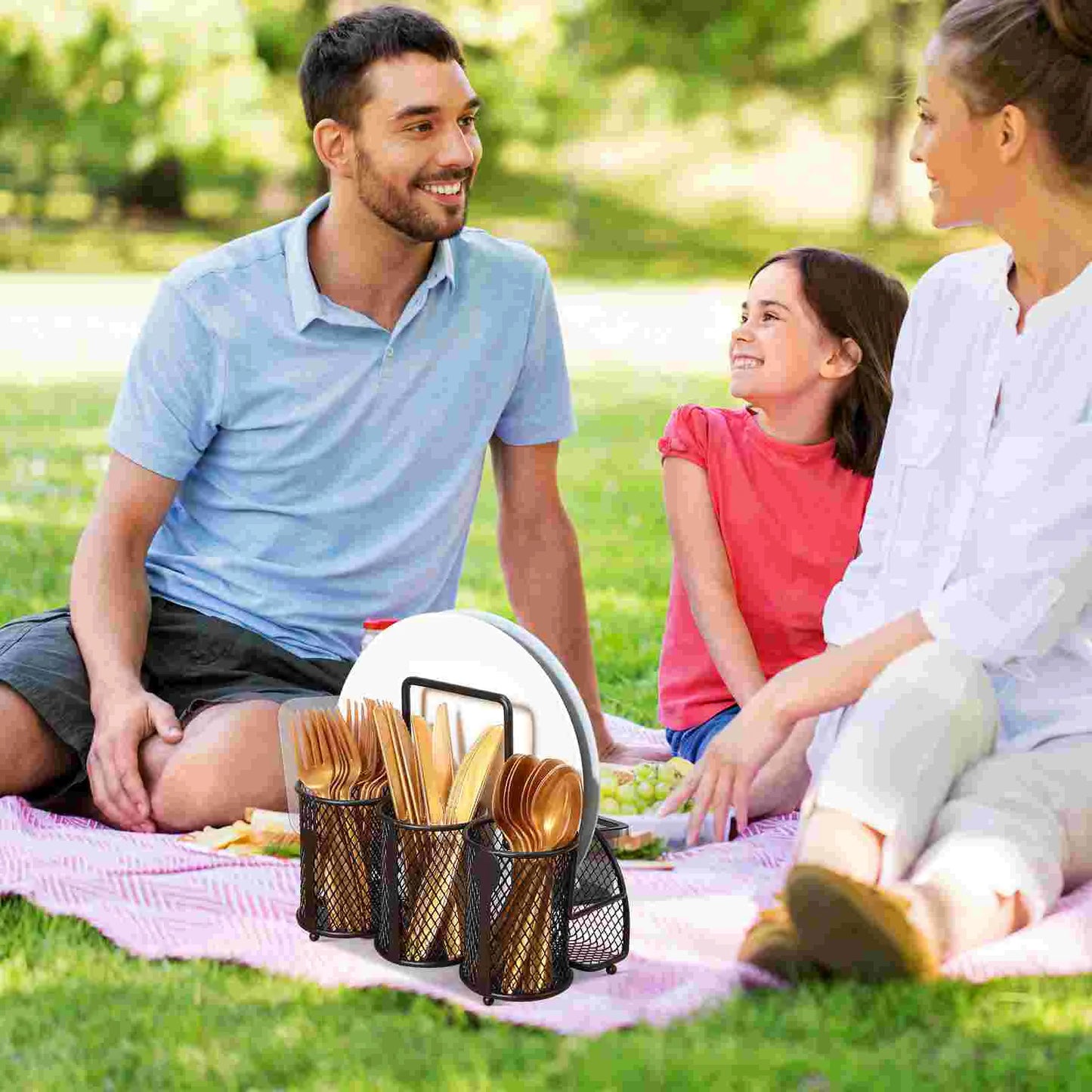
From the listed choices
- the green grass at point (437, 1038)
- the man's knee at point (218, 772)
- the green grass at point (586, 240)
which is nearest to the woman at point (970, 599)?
the green grass at point (437, 1038)

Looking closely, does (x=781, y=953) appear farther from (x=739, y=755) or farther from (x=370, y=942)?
(x=370, y=942)

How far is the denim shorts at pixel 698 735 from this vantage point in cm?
389

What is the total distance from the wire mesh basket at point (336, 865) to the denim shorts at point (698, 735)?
122 cm

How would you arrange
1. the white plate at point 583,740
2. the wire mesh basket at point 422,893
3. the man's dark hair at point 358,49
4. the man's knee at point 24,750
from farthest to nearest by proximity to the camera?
the man's dark hair at point 358,49 → the man's knee at point 24,750 → the white plate at point 583,740 → the wire mesh basket at point 422,893

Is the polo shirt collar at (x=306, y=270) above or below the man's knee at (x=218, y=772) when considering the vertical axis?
above

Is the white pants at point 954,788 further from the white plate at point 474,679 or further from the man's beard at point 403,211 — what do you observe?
the man's beard at point 403,211

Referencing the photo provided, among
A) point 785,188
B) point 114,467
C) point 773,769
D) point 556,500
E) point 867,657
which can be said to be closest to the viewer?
point 867,657

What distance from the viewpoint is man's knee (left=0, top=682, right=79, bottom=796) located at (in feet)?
11.6

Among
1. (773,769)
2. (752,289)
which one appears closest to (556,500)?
(752,289)

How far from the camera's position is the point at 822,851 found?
8.23 feet

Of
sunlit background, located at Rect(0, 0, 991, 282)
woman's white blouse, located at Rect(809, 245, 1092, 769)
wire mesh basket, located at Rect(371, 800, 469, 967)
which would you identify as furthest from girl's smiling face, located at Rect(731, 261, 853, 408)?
sunlit background, located at Rect(0, 0, 991, 282)

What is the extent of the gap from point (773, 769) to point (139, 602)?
4.52ft

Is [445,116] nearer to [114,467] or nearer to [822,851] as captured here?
[114,467]

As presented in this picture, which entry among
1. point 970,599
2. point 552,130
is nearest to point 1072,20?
point 970,599
